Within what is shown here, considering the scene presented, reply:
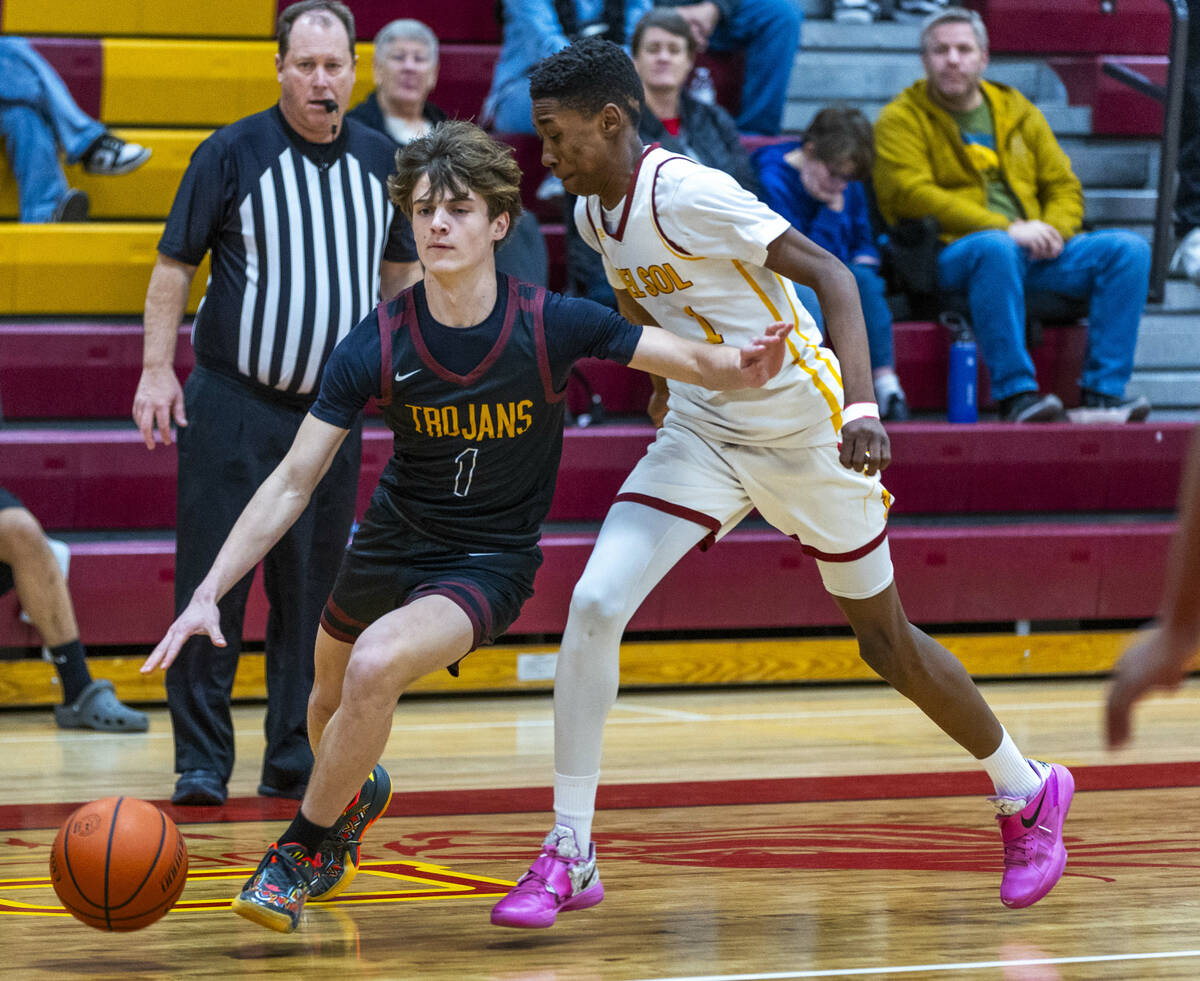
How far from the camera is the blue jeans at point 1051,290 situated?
6590mm

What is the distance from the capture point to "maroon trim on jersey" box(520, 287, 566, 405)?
3.04 meters

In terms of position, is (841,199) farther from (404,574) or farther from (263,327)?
(404,574)

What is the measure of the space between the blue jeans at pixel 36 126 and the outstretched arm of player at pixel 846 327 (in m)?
4.28

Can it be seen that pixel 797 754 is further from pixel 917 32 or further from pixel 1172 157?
pixel 917 32

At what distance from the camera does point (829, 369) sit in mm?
3316

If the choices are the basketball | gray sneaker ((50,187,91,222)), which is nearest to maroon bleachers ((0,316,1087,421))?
gray sneaker ((50,187,91,222))

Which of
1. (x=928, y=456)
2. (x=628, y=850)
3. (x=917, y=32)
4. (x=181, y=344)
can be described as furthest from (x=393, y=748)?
(x=917, y=32)

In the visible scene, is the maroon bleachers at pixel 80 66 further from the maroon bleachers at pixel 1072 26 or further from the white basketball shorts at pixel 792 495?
the white basketball shorts at pixel 792 495

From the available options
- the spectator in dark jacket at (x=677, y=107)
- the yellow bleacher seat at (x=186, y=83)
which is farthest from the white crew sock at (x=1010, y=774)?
the yellow bleacher seat at (x=186, y=83)

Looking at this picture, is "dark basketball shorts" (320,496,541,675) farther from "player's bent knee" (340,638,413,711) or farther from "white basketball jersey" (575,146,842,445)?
"white basketball jersey" (575,146,842,445)

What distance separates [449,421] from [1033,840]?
4.28ft

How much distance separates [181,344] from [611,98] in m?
3.43

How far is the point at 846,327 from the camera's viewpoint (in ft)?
9.99

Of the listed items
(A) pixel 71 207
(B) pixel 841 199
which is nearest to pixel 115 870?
(A) pixel 71 207
